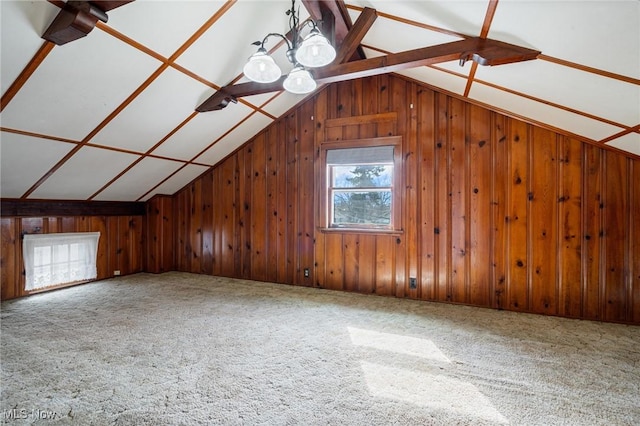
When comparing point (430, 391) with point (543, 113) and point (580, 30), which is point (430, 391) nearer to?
point (580, 30)

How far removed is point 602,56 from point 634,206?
1847mm

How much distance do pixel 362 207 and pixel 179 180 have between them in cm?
290

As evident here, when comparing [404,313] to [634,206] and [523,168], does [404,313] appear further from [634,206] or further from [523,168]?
[634,206]

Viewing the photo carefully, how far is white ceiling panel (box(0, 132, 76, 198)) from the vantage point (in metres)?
2.62

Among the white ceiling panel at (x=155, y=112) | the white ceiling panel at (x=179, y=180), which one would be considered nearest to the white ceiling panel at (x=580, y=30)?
the white ceiling panel at (x=155, y=112)

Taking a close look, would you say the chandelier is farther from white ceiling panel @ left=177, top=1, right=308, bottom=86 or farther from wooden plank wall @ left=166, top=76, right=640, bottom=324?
wooden plank wall @ left=166, top=76, right=640, bottom=324

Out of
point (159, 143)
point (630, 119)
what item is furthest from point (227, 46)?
point (630, 119)

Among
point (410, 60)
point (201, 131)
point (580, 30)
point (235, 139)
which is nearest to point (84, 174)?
point (201, 131)

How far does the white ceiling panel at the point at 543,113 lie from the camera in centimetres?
262

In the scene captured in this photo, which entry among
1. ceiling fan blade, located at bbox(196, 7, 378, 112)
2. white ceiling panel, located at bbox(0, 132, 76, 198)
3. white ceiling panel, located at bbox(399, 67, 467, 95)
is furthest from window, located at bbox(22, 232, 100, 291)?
white ceiling panel, located at bbox(399, 67, 467, 95)

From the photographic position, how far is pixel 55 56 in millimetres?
2053

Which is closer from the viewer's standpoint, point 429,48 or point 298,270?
point 429,48

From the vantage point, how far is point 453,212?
3.40m

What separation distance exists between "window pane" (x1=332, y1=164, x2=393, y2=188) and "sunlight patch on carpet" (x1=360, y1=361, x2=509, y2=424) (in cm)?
227
